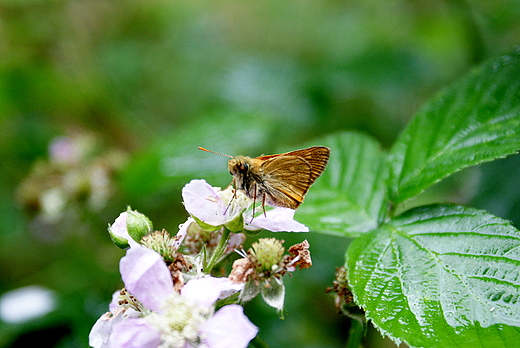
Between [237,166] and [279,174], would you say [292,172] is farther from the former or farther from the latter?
[237,166]

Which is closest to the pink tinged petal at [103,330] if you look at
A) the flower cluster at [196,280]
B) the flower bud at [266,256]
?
the flower cluster at [196,280]

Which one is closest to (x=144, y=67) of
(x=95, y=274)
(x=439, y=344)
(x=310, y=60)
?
(x=310, y=60)

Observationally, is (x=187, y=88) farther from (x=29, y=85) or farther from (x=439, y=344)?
(x=439, y=344)

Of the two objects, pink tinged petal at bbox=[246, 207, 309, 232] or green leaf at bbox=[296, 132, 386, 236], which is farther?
green leaf at bbox=[296, 132, 386, 236]

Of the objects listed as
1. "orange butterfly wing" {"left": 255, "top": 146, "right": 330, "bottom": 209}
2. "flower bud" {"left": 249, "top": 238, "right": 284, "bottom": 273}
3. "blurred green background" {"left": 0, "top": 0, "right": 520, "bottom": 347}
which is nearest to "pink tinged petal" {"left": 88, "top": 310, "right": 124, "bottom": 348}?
"flower bud" {"left": 249, "top": 238, "right": 284, "bottom": 273}

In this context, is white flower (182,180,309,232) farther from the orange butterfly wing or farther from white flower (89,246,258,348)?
white flower (89,246,258,348)

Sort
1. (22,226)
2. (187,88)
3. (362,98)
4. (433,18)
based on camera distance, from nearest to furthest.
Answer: (22,226)
(362,98)
(433,18)
(187,88)
